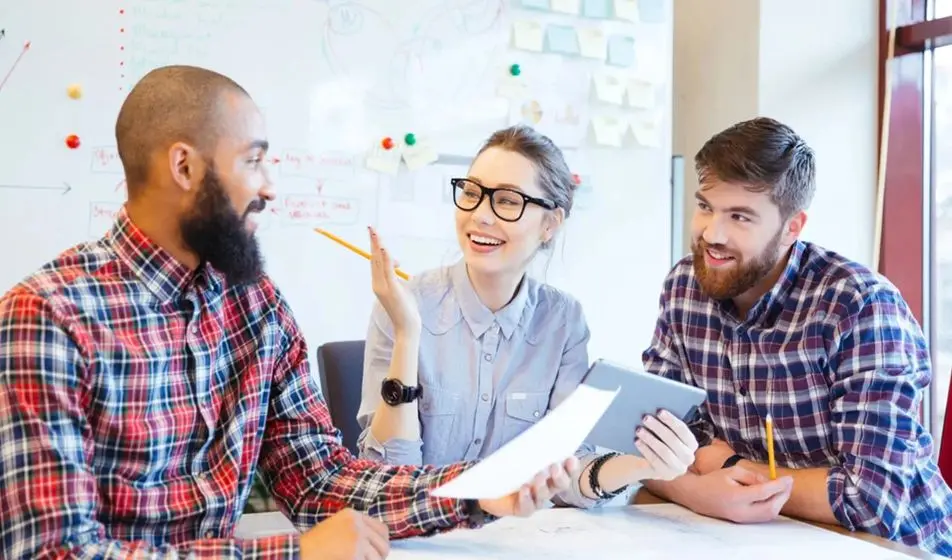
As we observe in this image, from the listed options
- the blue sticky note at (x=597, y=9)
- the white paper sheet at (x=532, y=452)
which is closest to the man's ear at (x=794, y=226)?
the white paper sheet at (x=532, y=452)

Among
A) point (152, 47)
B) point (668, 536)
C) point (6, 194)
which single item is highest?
point (152, 47)

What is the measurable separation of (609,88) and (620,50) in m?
0.13

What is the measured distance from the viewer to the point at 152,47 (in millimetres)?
2463

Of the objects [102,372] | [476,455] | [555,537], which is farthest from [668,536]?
[102,372]

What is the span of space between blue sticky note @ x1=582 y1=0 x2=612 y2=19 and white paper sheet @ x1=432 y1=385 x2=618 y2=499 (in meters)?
2.00

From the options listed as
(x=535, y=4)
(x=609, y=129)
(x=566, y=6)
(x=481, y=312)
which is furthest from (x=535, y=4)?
(x=481, y=312)

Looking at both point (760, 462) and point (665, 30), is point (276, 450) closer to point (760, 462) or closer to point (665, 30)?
point (760, 462)

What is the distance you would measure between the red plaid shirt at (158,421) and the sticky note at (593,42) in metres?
1.92

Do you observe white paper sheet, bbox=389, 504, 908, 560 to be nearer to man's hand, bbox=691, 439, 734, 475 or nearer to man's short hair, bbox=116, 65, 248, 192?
man's hand, bbox=691, 439, 734, 475

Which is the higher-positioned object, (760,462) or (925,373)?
(925,373)

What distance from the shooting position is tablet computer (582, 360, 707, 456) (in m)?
1.26

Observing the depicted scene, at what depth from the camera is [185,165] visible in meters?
1.16

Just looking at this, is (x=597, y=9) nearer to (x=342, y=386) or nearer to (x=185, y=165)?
(x=342, y=386)

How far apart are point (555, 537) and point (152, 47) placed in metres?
1.76
